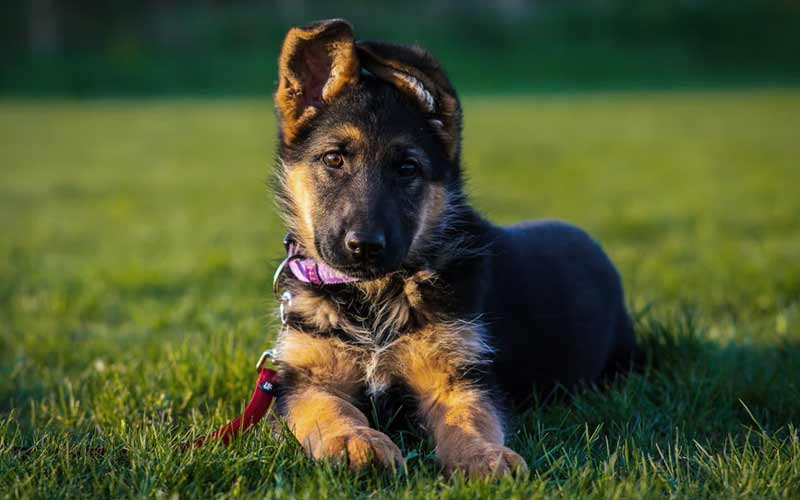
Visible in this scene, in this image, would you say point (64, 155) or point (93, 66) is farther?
point (93, 66)

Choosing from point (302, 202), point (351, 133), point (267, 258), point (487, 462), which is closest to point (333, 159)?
point (351, 133)

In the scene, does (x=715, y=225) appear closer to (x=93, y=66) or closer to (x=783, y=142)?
(x=783, y=142)

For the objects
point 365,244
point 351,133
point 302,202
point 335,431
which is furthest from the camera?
point 302,202

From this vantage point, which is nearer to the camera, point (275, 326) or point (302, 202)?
point (302, 202)

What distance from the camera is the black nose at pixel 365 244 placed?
334 centimetres

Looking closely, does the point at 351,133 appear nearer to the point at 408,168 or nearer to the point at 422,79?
the point at 408,168

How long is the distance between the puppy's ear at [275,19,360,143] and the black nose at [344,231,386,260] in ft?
2.58

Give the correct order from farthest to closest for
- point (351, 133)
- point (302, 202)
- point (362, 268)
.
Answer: point (302, 202) → point (351, 133) → point (362, 268)

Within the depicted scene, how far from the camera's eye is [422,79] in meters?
3.72

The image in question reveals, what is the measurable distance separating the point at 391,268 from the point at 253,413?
0.85 metres

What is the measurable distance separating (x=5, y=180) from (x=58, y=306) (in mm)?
10098

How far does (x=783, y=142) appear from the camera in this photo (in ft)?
60.5

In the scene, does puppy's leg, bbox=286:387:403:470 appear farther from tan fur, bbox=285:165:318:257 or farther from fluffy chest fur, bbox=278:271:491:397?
tan fur, bbox=285:165:318:257

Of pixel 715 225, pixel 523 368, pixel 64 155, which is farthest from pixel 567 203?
pixel 64 155
